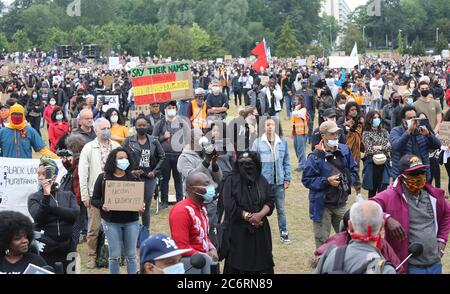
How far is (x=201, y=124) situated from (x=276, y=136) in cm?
585

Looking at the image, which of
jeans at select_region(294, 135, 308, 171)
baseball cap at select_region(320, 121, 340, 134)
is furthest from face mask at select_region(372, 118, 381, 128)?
jeans at select_region(294, 135, 308, 171)

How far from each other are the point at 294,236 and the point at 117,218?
3.86 meters

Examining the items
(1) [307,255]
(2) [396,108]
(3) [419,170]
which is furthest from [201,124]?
(3) [419,170]

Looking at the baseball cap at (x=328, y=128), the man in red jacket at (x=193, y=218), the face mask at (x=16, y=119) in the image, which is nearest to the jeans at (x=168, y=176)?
the face mask at (x=16, y=119)

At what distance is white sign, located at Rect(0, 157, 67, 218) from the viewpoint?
1042 cm

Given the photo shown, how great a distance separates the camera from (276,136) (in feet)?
37.3

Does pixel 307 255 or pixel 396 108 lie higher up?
pixel 396 108

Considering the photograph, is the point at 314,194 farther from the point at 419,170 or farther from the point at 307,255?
the point at 419,170

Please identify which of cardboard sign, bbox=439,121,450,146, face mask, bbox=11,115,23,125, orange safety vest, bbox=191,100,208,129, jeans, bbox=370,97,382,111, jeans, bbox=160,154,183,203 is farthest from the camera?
jeans, bbox=370,97,382,111

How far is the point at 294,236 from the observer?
39.8 feet

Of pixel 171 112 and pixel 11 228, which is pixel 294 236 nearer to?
pixel 171 112

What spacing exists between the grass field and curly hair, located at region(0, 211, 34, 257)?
324 centimetres

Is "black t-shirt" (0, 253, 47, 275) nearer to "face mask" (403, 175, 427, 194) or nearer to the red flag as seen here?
"face mask" (403, 175, 427, 194)
